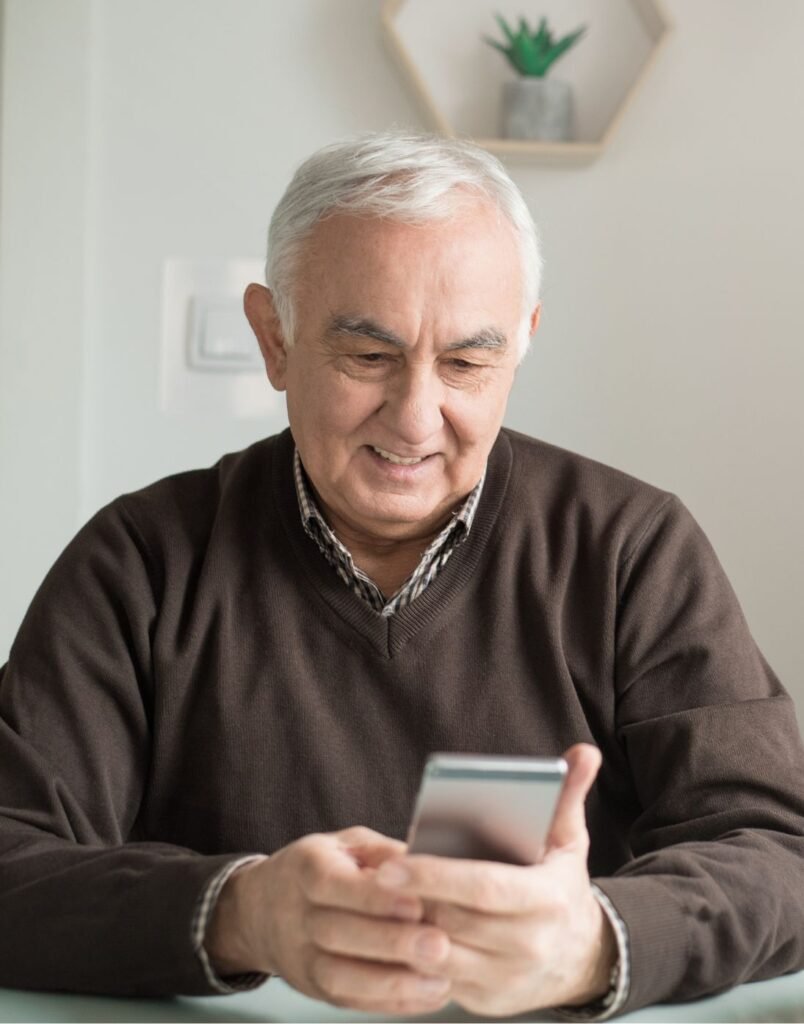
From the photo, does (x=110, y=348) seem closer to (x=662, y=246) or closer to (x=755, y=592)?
(x=662, y=246)

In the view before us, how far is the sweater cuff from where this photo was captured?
1.13 metres

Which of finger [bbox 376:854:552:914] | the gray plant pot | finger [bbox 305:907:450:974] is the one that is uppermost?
the gray plant pot

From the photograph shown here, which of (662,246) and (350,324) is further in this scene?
(662,246)

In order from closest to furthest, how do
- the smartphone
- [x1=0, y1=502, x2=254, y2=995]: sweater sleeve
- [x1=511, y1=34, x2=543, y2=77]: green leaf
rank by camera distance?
the smartphone < [x1=0, y1=502, x2=254, y2=995]: sweater sleeve < [x1=511, y1=34, x2=543, y2=77]: green leaf

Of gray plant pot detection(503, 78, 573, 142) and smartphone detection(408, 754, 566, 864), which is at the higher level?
gray plant pot detection(503, 78, 573, 142)

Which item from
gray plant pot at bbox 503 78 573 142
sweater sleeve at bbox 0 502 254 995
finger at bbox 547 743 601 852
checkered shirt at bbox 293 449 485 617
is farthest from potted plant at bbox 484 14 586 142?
finger at bbox 547 743 601 852

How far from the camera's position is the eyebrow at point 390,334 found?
1512 millimetres

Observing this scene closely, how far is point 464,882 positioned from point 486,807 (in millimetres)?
58

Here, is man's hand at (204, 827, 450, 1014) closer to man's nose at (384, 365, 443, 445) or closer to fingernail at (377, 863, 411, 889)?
fingernail at (377, 863, 411, 889)

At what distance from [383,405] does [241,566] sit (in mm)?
240

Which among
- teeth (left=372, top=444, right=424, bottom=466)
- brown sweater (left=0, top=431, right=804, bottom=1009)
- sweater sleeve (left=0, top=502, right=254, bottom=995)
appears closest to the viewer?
sweater sleeve (left=0, top=502, right=254, bottom=995)

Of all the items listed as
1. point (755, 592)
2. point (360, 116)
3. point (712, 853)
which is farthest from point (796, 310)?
point (712, 853)

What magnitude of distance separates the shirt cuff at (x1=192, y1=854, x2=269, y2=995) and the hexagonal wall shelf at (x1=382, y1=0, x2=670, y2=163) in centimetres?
155

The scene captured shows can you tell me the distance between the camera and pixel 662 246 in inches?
97.0
